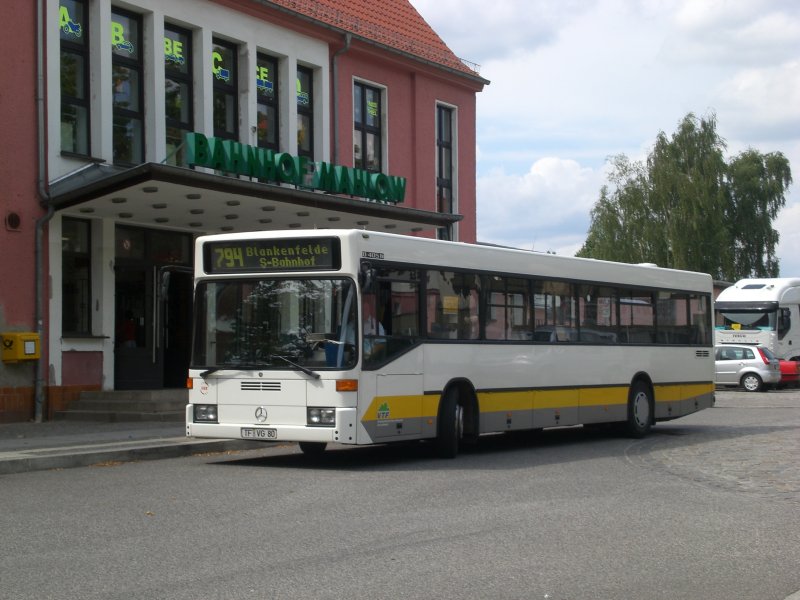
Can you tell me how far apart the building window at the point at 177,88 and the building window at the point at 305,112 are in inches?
155

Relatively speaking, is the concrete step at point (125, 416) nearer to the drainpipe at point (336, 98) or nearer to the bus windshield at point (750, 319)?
the drainpipe at point (336, 98)

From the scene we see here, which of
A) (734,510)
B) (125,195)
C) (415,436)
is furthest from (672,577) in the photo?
(125,195)

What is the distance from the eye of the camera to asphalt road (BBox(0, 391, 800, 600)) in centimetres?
705

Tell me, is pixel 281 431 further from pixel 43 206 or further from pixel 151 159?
pixel 151 159

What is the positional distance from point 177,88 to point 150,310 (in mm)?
4974

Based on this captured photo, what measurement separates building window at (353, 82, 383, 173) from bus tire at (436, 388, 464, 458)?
16.4 m

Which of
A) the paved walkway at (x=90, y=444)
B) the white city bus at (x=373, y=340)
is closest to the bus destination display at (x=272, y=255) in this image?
the white city bus at (x=373, y=340)

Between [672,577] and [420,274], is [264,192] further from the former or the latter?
[672,577]

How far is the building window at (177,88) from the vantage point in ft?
81.5

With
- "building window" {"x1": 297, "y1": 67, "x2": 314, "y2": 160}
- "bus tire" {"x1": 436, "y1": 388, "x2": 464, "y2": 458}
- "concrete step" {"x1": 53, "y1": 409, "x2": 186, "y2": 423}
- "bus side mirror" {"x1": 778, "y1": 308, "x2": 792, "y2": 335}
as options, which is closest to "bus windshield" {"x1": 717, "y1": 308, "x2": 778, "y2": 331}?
"bus side mirror" {"x1": 778, "y1": 308, "x2": 792, "y2": 335}

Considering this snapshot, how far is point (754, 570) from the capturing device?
7695 millimetres

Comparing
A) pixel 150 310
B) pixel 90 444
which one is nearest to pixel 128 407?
pixel 150 310

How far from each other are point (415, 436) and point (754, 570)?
6937 mm

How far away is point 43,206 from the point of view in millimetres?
21422
